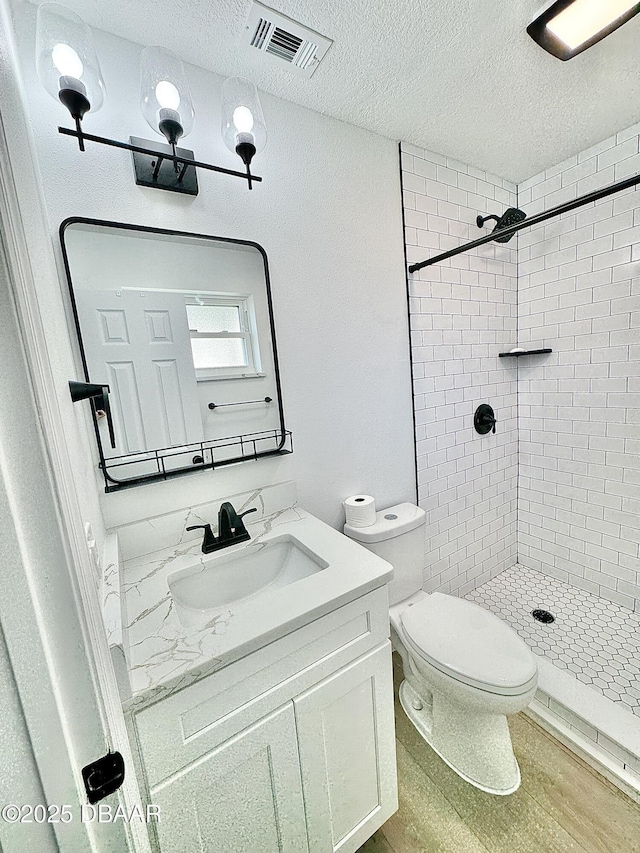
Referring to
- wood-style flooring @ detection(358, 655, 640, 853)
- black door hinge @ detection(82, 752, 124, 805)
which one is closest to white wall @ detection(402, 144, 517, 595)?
wood-style flooring @ detection(358, 655, 640, 853)

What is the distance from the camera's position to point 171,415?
113cm

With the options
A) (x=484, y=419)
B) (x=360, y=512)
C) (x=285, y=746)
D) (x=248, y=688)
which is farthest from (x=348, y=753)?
(x=484, y=419)

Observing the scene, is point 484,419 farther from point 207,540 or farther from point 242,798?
point 242,798

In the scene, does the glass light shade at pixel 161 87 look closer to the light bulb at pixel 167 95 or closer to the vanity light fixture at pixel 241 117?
the light bulb at pixel 167 95

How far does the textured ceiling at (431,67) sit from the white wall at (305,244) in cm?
8

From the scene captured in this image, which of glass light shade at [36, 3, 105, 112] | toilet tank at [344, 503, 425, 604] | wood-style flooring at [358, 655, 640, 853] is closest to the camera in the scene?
glass light shade at [36, 3, 105, 112]

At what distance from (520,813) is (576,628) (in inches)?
38.8

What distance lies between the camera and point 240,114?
106cm

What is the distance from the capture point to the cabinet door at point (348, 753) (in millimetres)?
845

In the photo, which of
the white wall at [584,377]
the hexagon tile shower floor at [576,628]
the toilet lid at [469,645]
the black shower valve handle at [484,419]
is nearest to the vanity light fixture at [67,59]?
the toilet lid at [469,645]

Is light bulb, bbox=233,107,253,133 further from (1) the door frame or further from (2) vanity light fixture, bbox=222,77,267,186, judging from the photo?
(1) the door frame

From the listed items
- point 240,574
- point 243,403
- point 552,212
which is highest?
point 552,212

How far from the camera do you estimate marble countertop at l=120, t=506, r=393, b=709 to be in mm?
674

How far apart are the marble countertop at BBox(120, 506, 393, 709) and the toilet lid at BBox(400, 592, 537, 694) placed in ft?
1.72
